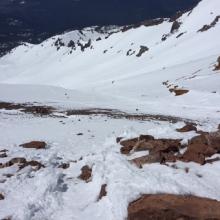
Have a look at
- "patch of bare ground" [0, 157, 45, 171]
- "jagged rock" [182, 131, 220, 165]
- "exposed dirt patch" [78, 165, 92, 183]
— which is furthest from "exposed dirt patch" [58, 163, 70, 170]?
"jagged rock" [182, 131, 220, 165]

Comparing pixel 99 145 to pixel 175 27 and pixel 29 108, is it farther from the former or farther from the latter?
pixel 175 27

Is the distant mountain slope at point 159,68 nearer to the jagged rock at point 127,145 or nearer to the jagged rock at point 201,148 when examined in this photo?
the jagged rock at point 127,145

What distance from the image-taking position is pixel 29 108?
41750mm

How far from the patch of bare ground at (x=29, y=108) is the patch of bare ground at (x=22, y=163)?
1744cm

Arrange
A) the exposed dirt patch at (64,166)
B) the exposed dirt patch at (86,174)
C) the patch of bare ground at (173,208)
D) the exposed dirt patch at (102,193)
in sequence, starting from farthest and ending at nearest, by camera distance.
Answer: the exposed dirt patch at (64,166)
the exposed dirt patch at (86,174)
the exposed dirt patch at (102,193)
the patch of bare ground at (173,208)

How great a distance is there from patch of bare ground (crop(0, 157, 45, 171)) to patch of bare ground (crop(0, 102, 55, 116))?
17442 mm

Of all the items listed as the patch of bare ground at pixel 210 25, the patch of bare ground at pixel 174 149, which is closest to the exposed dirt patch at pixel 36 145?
the patch of bare ground at pixel 174 149

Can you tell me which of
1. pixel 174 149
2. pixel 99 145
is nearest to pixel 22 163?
pixel 99 145

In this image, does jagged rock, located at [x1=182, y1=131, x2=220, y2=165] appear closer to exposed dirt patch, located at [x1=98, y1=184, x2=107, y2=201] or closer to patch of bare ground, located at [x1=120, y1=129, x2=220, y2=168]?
patch of bare ground, located at [x1=120, y1=129, x2=220, y2=168]

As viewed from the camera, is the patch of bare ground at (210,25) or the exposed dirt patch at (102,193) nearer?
the exposed dirt patch at (102,193)

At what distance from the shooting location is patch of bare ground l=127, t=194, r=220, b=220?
12922 millimetres

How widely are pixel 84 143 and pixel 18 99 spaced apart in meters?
26.6

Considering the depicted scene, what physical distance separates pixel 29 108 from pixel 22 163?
22361 mm

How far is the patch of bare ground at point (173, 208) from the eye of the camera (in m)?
12.9
